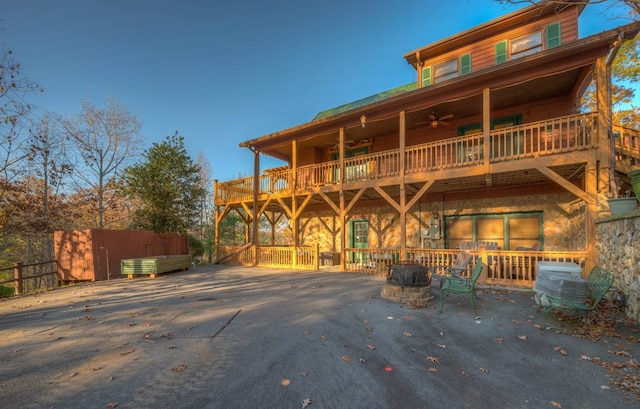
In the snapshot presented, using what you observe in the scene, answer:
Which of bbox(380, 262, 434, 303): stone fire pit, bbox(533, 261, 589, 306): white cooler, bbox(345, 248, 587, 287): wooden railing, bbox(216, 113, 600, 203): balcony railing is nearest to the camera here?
bbox(533, 261, 589, 306): white cooler

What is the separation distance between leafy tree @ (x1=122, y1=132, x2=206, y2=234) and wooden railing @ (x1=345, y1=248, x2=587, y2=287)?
12819 millimetres

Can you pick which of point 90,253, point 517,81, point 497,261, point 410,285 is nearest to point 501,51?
point 517,81

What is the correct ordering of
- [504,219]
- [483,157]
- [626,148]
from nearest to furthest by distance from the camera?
[626,148]
[483,157]
[504,219]

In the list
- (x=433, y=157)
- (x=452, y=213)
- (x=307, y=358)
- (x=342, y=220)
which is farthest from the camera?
(x=433, y=157)

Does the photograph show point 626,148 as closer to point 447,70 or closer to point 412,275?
point 447,70

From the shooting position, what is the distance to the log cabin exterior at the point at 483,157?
7.78m

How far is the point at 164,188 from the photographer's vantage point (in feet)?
57.0

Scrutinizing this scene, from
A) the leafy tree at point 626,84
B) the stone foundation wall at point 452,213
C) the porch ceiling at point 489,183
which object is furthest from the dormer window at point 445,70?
the leafy tree at point 626,84

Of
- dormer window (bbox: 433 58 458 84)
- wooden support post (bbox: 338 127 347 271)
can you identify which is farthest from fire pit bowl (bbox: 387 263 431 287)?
dormer window (bbox: 433 58 458 84)

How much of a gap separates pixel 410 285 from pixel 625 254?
400 centimetres

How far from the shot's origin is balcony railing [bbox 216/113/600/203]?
857 cm

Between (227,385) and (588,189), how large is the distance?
1000 centimetres

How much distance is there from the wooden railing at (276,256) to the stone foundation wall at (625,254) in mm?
9167

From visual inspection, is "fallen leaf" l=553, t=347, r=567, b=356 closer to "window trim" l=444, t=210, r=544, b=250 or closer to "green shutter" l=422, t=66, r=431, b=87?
"window trim" l=444, t=210, r=544, b=250
